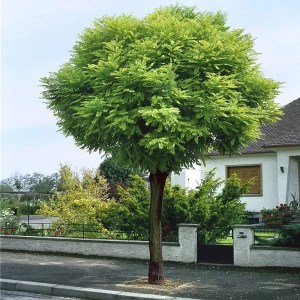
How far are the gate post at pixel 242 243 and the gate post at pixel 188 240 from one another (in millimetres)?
1172

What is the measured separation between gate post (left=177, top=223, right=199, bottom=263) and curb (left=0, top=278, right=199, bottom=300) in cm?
429

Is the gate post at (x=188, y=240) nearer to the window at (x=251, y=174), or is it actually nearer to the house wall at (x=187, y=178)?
the window at (x=251, y=174)

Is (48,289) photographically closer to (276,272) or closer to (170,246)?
(170,246)

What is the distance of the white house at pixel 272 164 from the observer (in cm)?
2280

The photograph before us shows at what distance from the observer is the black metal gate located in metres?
13.9

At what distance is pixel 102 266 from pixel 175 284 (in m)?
3.42

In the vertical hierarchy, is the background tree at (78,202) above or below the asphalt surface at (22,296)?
above

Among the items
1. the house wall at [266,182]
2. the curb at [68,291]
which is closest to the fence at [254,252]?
the curb at [68,291]

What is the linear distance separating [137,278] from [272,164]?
14.0m

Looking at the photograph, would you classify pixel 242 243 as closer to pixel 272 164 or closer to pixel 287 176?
pixel 287 176

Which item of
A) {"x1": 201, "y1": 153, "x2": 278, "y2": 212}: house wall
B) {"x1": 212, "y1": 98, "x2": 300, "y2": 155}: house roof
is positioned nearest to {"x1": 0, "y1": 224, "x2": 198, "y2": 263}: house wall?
{"x1": 212, "y1": 98, "x2": 300, "y2": 155}: house roof

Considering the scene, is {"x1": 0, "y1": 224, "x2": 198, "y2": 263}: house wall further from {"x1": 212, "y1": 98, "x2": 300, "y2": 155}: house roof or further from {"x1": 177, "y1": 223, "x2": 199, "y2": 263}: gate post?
{"x1": 212, "y1": 98, "x2": 300, "y2": 155}: house roof

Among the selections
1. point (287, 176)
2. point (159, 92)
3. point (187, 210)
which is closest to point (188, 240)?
point (187, 210)

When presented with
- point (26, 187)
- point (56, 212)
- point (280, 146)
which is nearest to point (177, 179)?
point (280, 146)
